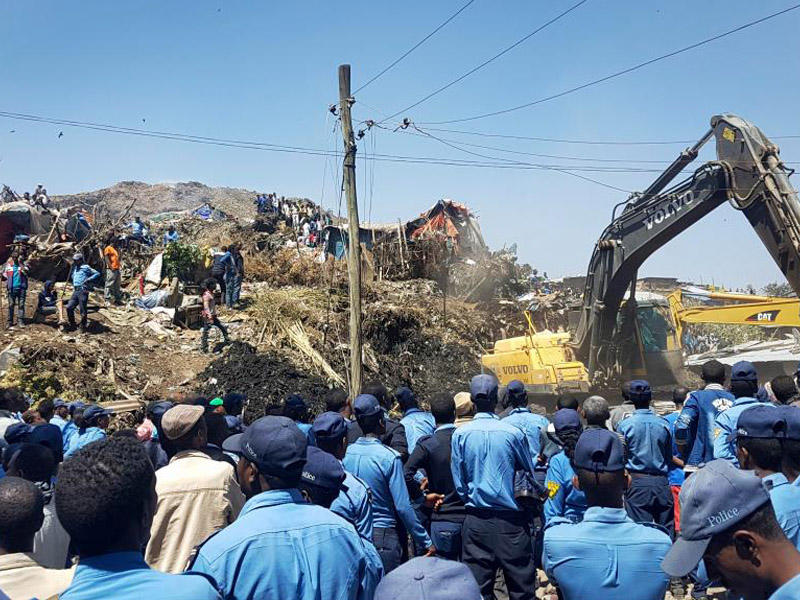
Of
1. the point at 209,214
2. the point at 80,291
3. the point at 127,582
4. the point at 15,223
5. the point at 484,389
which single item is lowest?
the point at 127,582

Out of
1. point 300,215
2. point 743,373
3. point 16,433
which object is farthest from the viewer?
point 300,215

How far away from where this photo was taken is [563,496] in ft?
16.7

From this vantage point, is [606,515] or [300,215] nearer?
[606,515]

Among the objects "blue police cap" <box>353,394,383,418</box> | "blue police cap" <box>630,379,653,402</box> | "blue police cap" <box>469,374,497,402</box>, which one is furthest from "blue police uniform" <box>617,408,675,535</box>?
"blue police cap" <box>353,394,383,418</box>

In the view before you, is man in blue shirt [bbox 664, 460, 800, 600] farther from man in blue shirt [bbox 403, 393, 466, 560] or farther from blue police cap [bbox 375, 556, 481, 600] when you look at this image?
man in blue shirt [bbox 403, 393, 466, 560]

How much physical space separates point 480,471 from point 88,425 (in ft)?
15.3

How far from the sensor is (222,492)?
13.0ft

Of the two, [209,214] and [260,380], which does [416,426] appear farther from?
[209,214]

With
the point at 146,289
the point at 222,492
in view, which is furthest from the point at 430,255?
the point at 222,492

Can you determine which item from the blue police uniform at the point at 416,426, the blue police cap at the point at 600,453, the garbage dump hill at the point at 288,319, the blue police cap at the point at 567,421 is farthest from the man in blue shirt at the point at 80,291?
the blue police cap at the point at 600,453

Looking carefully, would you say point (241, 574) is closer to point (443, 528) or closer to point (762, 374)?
point (443, 528)

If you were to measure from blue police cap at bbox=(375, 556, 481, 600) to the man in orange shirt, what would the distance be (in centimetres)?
1811

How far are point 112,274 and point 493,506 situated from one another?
16.2 metres

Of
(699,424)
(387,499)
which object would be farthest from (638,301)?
(387,499)
